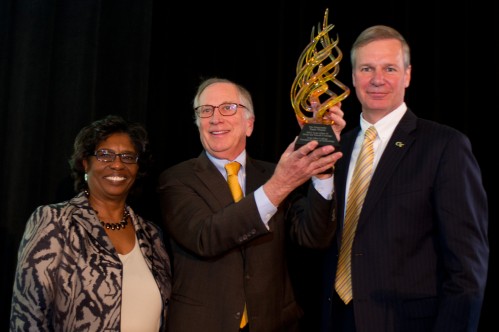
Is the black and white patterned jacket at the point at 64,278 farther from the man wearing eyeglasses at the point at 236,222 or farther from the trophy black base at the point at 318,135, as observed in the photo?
the trophy black base at the point at 318,135

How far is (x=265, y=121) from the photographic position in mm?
3279

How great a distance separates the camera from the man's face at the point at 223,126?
2.38 meters

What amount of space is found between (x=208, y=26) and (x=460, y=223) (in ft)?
6.46

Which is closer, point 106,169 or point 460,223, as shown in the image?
point 460,223

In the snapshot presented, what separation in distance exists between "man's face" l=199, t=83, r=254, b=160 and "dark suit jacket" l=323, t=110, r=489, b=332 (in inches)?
26.6

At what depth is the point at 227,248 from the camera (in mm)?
2111

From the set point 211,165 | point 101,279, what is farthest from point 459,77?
point 101,279

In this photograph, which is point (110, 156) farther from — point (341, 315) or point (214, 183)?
point (341, 315)

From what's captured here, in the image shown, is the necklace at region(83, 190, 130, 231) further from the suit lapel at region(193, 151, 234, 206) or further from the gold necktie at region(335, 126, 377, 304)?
the gold necktie at region(335, 126, 377, 304)

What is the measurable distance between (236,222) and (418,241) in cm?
67

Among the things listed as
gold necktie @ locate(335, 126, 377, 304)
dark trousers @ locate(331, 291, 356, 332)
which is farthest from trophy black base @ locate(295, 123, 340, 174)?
dark trousers @ locate(331, 291, 356, 332)

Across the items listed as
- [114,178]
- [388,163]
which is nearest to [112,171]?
[114,178]

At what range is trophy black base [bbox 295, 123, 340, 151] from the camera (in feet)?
6.31

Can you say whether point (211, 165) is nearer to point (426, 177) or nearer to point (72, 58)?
point (426, 177)
